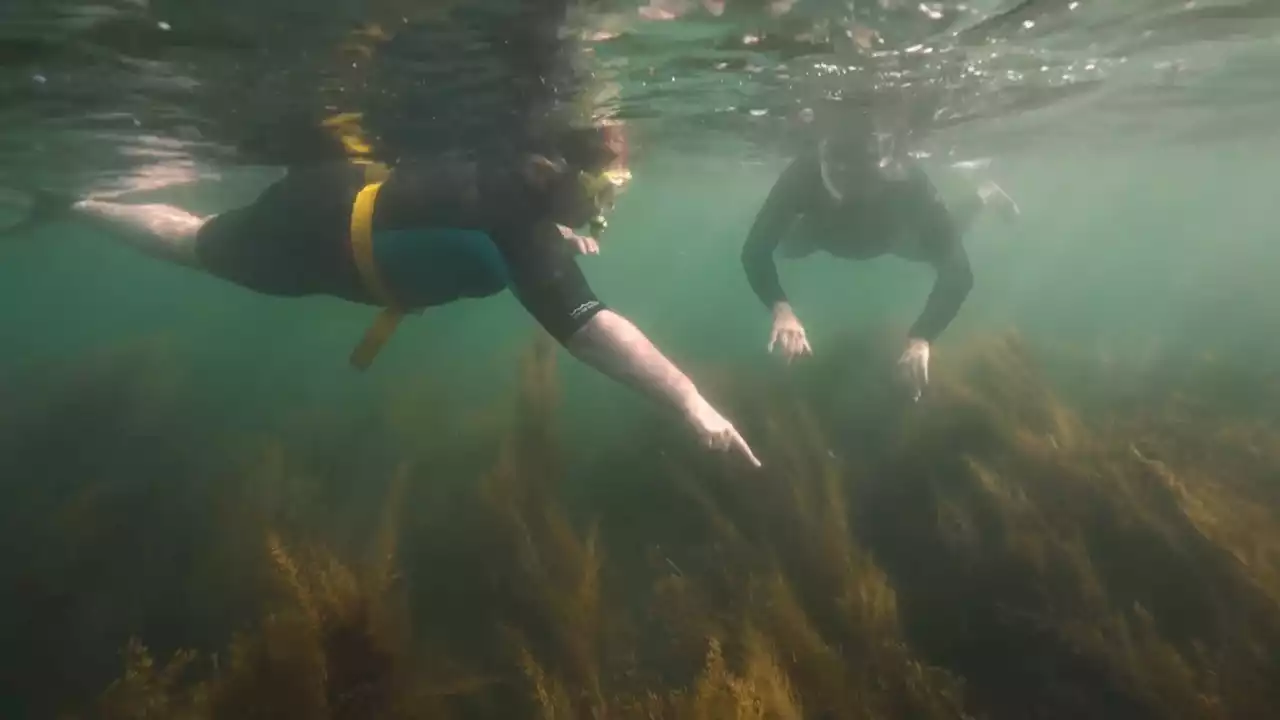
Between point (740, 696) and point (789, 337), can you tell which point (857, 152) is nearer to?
point (789, 337)

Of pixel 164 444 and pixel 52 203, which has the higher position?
pixel 52 203

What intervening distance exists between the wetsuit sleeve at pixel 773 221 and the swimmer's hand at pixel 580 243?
9.03ft

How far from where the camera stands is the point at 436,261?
13.8 ft

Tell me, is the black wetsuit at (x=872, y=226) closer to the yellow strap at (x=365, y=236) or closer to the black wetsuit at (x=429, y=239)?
the black wetsuit at (x=429, y=239)

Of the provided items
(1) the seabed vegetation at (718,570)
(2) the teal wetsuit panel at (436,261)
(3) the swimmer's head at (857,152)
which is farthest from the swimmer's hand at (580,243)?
(3) the swimmer's head at (857,152)

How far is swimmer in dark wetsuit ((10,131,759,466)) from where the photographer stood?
3.73 m

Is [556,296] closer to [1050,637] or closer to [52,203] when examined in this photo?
[1050,637]

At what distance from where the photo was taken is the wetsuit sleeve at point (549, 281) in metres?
3.79

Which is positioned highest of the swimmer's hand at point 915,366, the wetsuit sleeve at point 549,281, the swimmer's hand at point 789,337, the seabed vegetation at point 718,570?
the wetsuit sleeve at point 549,281

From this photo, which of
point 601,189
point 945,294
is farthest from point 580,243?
point 945,294

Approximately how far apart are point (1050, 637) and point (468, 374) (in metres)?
14.2

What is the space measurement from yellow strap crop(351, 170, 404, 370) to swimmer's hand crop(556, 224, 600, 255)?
1.39 m

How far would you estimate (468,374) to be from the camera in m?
17.4

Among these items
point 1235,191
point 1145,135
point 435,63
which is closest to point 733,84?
point 435,63
